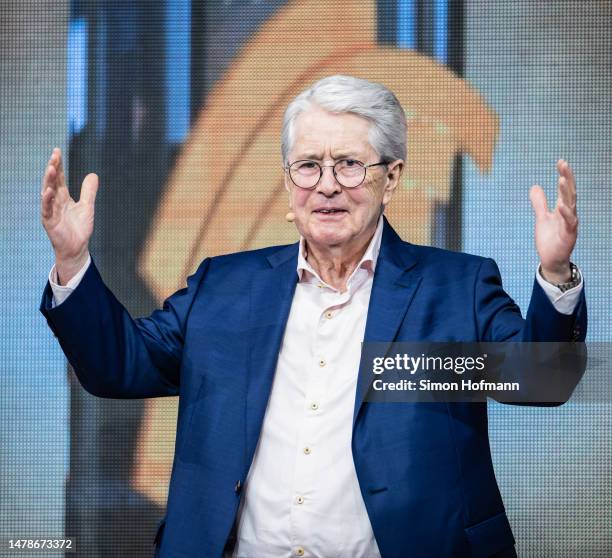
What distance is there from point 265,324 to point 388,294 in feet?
0.77

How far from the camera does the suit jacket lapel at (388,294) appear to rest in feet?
6.38

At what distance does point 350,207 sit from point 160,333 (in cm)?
43

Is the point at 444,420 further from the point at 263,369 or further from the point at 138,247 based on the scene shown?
the point at 138,247

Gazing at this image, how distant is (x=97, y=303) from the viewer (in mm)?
1957

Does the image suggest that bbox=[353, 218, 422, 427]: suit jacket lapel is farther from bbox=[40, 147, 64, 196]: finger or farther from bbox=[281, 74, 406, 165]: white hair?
bbox=[40, 147, 64, 196]: finger

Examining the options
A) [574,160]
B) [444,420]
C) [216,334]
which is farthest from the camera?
[574,160]

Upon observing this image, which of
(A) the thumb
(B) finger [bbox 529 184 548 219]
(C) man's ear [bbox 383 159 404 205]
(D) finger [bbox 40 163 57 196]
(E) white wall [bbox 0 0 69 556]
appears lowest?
(E) white wall [bbox 0 0 69 556]

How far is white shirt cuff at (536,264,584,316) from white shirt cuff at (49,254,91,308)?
2.60ft

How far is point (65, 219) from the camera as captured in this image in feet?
6.21

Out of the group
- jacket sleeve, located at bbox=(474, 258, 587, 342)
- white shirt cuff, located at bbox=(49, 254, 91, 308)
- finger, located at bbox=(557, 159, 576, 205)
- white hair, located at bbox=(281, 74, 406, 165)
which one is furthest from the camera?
white hair, located at bbox=(281, 74, 406, 165)

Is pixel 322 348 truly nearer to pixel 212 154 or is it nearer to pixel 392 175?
pixel 392 175

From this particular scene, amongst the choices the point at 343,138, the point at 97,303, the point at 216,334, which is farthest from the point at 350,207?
the point at 97,303

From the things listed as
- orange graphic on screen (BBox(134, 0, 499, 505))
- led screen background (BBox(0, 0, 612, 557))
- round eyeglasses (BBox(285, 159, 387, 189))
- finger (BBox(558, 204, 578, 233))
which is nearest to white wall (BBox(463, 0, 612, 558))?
led screen background (BBox(0, 0, 612, 557))

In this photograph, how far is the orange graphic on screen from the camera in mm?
3100
